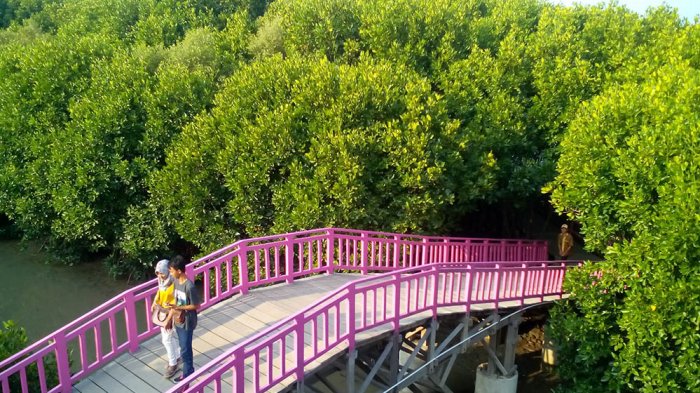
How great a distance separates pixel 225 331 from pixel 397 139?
20.7 feet

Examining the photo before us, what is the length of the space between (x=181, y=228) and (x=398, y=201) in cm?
602

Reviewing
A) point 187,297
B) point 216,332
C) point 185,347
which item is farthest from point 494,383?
point 187,297

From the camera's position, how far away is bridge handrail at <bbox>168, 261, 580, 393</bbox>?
637 centimetres

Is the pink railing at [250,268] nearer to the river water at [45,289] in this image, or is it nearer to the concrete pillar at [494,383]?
the river water at [45,289]

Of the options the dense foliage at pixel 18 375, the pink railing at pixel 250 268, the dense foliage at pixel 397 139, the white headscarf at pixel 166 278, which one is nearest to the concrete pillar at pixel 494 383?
the dense foliage at pixel 397 139

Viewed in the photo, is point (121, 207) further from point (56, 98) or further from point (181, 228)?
point (56, 98)

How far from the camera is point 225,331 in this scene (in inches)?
325

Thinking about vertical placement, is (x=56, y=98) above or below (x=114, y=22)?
below

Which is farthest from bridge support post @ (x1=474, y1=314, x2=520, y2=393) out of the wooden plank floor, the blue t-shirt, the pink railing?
the blue t-shirt

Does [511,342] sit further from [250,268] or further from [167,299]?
[167,299]

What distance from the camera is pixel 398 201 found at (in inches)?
505

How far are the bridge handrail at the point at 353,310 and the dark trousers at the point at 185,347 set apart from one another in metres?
0.20

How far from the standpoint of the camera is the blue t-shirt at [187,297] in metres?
6.71

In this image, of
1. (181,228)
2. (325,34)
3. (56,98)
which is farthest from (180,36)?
(181,228)
